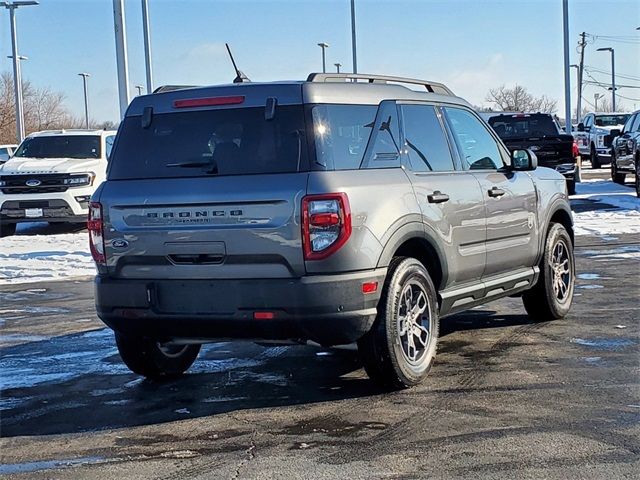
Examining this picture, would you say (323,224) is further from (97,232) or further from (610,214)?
(610,214)

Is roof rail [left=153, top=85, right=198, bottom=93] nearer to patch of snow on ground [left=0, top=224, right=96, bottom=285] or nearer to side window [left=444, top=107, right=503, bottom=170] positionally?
side window [left=444, top=107, right=503, bottom=170]

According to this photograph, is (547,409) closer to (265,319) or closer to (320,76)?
(265,319)

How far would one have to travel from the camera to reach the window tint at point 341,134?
529 centimetres

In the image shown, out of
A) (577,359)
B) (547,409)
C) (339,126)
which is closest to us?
(547,409)

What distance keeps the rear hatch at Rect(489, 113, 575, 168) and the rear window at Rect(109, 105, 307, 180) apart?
13534mm

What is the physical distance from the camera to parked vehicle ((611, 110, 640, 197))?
65.3ft

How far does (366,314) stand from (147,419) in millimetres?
1424

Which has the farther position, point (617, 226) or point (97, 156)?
point (97, 156)

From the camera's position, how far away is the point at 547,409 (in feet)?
16.8

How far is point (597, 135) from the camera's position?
31078 millimetres

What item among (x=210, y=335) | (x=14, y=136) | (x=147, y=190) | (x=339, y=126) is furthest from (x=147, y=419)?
(x=14, y=136)

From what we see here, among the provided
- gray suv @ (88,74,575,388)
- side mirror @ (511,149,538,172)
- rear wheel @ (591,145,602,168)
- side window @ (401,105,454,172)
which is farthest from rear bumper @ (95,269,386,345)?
rear wheel @ (591,145,602,168)

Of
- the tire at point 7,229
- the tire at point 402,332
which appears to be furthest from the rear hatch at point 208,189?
the tire at point 7,229

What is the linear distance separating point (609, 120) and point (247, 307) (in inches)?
1218
